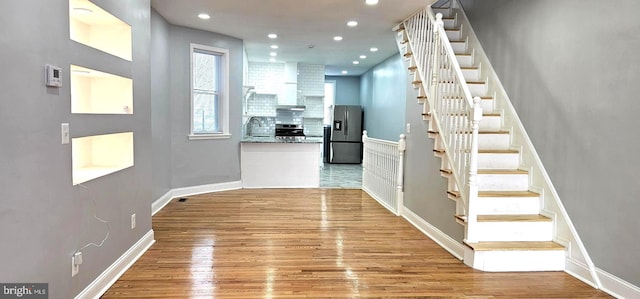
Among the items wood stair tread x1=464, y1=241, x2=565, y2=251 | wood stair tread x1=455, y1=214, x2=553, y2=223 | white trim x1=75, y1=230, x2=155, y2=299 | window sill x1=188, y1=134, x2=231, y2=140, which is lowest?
white trim x1=75, y1=230, x2=155, y2=299

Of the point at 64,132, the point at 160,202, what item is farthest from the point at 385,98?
the point at 64,132

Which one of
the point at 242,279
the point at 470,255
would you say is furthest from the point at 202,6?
the point at 470,255

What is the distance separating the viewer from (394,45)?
687 centimetres

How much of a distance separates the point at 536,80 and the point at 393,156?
2.17 m

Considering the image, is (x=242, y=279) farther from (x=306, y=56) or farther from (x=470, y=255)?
(x=306, y=56)

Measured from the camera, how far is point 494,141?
4.03m

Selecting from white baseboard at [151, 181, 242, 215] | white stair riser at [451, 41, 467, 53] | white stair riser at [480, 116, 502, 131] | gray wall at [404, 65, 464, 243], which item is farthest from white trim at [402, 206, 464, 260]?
white baseboard at [151, 181, 242, 215]

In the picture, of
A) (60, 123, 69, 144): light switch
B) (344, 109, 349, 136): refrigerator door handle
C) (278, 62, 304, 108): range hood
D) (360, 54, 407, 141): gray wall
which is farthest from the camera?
(344, 109, 349, 136): refrigerator door handle

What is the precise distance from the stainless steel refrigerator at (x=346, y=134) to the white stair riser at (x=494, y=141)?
21.7 feet

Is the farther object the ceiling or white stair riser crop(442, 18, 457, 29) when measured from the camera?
white stair riser crop(442, 18, 457, 29)

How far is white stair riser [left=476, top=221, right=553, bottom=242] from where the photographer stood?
3.33 meters

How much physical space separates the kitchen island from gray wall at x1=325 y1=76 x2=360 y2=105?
4766 millimetres

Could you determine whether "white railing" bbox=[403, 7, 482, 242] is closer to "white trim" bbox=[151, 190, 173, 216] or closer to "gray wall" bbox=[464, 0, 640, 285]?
"gray wall" bbox=[464, 0, 640, 285]

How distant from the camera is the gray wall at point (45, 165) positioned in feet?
5.71
